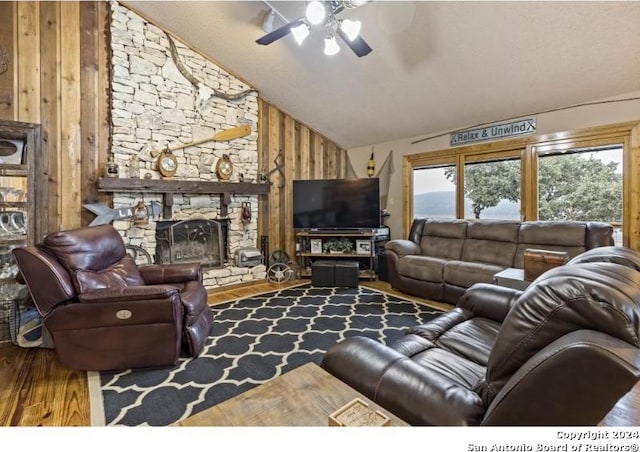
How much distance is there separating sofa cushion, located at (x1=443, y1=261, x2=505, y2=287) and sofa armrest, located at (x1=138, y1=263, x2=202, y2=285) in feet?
8.65

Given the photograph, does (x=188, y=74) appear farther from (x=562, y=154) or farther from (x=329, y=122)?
(x=562, y=154)

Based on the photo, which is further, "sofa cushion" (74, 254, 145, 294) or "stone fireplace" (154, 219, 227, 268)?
"stone fireplace" (154, 219, 227, 268)

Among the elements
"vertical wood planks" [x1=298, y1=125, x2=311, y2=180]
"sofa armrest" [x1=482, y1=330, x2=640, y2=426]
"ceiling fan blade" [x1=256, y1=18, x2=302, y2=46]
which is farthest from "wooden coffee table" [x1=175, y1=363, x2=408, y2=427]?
"vertical wood planks" [x1=298, y1=125, x2=311, y2=180]

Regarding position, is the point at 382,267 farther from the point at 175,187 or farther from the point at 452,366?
the point at 452,366

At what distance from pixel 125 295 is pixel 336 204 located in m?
3.22

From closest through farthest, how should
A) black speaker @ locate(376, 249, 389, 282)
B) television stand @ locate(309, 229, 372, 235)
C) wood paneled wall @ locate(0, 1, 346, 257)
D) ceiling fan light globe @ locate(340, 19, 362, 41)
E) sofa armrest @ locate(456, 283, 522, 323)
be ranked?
sofa armrest @ locate(456, 283, 522, 323), ceiling fan light globe @ locate(340, 19, 362, 41), wood paneled wall @ locate(0, 1, 346, 257), black speaker @ locate(376, 249, 389, 282), television stand @ locate(309, 229, 372, 235)

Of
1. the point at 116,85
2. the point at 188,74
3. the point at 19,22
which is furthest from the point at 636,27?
the point at 19,22

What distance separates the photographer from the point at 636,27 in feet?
8.42

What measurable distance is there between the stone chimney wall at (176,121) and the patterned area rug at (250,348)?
4.09 ft

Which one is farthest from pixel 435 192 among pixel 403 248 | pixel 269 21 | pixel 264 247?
pixel 269 21

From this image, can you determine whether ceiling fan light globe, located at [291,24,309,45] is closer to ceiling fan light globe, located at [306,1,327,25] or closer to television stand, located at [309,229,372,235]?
ceiling fan light globe, located at [306,1,327,25]

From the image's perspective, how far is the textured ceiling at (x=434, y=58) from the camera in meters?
2.72

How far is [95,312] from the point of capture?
210 cm

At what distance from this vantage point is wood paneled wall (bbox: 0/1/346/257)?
10.4 ft
